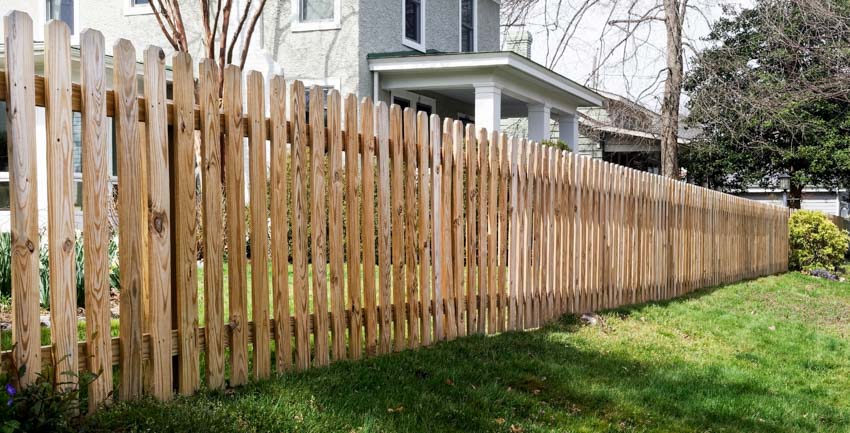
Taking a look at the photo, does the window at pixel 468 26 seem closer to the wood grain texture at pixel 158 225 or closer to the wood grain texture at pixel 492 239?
the wood grain texture at pixel 492 239

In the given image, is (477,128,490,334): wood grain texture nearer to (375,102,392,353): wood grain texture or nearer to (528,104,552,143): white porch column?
(375,102,392,353): wood grain texture

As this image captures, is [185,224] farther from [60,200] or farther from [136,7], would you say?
[136,7]

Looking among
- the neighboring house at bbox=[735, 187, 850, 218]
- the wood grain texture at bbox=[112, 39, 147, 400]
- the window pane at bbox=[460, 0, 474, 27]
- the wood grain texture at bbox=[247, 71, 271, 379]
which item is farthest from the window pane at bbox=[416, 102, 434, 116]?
the neighboring house at bbox=[735, 187, 850, 218]

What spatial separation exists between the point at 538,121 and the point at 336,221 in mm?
13690

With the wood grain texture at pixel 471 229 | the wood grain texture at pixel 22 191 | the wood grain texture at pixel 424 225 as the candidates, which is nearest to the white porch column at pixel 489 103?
the wood grain texture at pixel 471 229

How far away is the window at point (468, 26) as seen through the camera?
1966 centimetres

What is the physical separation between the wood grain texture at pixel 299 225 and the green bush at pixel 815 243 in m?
16.2

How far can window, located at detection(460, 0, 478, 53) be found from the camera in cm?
1966

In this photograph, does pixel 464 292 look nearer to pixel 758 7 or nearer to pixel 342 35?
pixel 342 35

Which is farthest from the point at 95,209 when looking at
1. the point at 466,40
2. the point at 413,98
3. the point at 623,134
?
the point at 623,134

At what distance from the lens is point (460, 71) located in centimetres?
1565

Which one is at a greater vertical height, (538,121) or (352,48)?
(352,48)

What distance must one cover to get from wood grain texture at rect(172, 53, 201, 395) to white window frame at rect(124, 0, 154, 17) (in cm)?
1322

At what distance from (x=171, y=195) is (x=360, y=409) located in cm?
139
